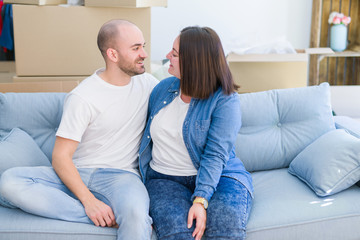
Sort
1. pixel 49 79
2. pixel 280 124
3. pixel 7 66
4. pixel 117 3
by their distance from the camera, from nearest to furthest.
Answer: pixel 280 124, pixel 117 3, pixel 49 79, pixel 7 66

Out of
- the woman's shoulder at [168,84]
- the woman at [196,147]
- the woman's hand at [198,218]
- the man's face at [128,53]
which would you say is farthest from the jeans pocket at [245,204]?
the man's face at [128,53]

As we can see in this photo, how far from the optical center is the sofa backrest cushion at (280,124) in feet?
6.41

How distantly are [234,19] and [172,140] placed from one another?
2406 mm

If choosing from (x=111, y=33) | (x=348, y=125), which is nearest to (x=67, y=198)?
(x=111, y=33)

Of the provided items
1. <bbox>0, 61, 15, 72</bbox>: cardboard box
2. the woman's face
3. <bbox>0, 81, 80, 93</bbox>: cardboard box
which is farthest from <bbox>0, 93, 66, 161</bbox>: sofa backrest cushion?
<bbox>0, 61, 15, 72</bbox>: cardboard box

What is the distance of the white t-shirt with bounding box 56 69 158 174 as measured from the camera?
1.59 m

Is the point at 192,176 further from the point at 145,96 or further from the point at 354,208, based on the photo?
the point at 354,208

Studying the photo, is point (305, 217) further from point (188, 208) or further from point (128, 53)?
point (128, 53)

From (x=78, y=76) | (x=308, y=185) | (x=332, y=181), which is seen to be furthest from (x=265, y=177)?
(x=78, y=76)

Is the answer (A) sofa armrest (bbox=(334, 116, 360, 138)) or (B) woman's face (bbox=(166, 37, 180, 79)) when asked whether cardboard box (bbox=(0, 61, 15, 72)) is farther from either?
(A) sofa armrest (bbox=(334, 116, 360, 138))

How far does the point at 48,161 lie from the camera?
184cm

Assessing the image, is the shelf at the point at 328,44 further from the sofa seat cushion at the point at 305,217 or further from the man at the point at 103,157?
the man at the point at 103,157

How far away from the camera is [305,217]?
1531 millimetres

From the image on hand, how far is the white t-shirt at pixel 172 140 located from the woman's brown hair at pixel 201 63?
9 cm
